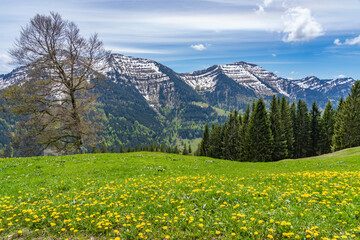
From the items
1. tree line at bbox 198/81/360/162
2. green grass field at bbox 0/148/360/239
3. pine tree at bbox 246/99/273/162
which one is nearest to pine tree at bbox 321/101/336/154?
tree line at bbox 198/81/360/162

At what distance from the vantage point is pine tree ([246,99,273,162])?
5491 centimetres

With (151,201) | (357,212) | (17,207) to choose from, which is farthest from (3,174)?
(357,212)

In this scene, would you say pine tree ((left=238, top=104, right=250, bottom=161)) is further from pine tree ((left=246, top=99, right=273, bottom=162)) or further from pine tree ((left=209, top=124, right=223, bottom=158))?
pine tree ((left=209, top=124, right=223, bottom=158))

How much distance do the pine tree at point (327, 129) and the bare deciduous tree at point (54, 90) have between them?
72402 mm

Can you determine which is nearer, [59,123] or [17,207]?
[17,207]

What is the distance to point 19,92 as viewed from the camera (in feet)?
77.0

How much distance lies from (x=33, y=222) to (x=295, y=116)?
77.6 metres

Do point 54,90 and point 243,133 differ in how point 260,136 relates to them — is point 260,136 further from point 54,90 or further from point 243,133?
point 54,90

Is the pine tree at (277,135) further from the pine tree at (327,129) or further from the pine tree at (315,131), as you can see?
the pine tree at (327,129)

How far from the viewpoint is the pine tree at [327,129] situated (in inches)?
2566

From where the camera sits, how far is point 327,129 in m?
66.4

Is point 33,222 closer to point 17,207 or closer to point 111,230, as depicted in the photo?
point 17,207

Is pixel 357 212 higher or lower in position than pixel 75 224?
higher

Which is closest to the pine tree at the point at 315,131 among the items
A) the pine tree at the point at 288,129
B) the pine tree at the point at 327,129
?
the pine tree at the point at 327,129
